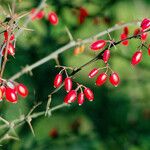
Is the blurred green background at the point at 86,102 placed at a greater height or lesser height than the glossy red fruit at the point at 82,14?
lesser

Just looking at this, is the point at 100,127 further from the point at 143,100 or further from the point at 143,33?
the point at 143,33

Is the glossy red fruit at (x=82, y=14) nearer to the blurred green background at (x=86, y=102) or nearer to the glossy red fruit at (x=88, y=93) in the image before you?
the blurred green background at (x=86, y=102)

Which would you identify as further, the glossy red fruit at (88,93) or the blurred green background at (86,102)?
the blurred green background at (86,102)

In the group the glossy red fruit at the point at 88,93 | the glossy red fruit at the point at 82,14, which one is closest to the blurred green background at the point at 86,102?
the glossy red fruit at the point at 82,14

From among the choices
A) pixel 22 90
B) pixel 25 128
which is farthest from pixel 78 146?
pixel 22 90

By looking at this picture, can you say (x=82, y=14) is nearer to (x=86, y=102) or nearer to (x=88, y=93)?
(x=86, y=102)

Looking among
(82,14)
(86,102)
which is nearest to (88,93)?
(86,102)

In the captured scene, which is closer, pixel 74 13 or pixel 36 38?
pixel 36 38

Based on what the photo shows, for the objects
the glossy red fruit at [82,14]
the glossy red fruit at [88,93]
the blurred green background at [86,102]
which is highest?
the glossy red fruit at [82,14]
